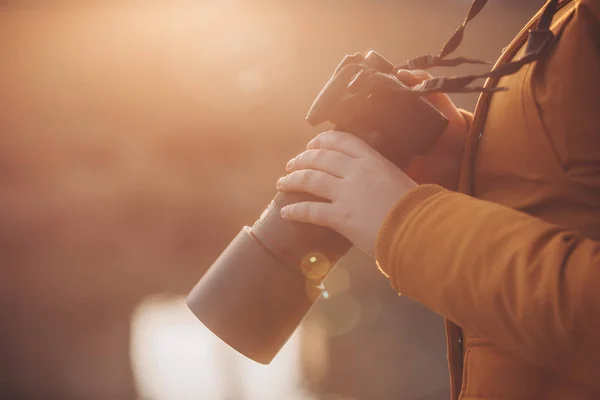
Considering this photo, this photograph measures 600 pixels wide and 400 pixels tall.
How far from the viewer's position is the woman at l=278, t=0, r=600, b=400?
1.15 feet

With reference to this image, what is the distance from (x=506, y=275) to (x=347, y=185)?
0.45 feet

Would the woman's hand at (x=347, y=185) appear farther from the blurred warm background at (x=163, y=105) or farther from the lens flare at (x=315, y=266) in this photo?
the blurred warm background at (x=163, y=105)

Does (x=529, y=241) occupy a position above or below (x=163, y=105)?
below

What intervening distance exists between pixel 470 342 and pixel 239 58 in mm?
3752

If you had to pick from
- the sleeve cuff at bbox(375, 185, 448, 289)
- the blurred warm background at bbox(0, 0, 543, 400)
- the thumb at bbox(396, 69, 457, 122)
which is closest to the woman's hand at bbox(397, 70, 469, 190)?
the thumb at bbox(396, 69, 457, 122)

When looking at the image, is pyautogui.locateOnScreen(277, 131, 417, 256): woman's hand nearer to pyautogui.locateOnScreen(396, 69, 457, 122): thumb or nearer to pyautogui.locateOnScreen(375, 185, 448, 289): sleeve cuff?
pyautogui.locateOnScreen(375, 185, 448, 289): sleeve cuff

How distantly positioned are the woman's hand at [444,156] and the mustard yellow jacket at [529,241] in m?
0.09

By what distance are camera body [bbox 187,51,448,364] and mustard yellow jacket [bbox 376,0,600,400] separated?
0.24 feet

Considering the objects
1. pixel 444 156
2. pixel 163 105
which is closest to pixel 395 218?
pixel 444 156

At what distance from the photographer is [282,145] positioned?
12.9 ft

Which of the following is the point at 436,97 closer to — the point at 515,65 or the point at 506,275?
the point at 515,65

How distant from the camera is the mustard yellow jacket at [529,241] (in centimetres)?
35

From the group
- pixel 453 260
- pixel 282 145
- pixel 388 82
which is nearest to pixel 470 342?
pixel 453 260

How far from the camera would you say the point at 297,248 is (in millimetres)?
508
